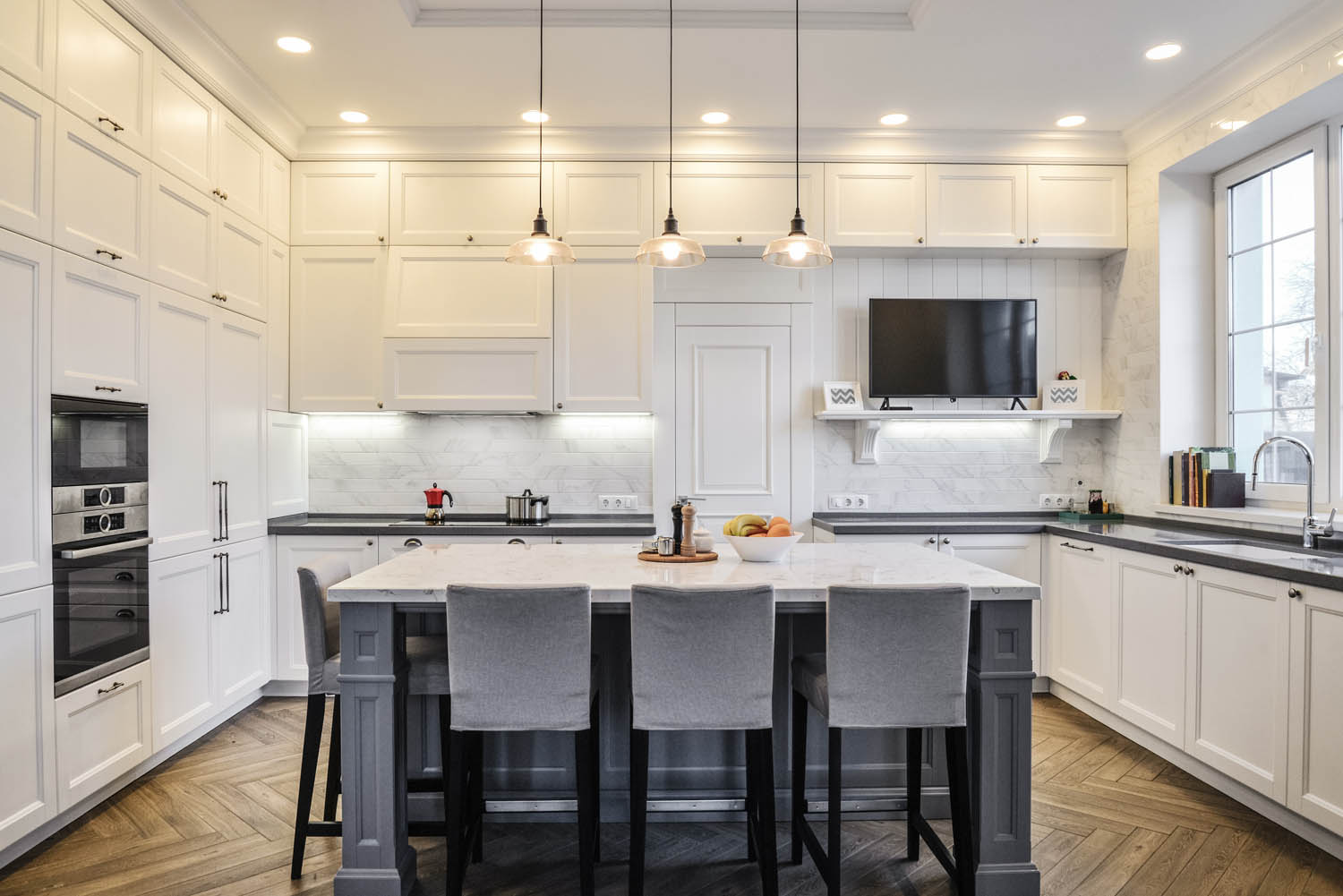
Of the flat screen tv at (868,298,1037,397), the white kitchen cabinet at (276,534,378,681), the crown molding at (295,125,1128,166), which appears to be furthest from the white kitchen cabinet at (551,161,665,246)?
the white kitchen cabinet at (276,534,378,681)

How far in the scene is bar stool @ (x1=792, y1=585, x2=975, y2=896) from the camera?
1953 millimetres

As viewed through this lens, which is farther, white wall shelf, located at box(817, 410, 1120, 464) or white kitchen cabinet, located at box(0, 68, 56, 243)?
white wall shelf, located at box(817, 410, 1120, 464)

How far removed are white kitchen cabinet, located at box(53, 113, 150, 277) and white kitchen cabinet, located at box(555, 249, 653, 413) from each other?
1.88 m

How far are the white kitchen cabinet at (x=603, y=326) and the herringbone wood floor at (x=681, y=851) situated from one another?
227 cm

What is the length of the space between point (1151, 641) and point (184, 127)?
4.60 meters

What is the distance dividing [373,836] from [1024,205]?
4231 mm

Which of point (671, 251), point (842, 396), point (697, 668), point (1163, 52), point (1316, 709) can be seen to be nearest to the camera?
point (697, 668)

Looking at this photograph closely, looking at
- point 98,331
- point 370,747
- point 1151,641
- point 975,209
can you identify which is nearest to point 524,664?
point 370,747

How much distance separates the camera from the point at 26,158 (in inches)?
92.0

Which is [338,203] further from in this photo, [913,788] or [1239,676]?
[1239,676]

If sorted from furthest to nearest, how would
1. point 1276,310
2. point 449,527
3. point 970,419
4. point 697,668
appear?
point 970,419 → point 449,527 → point 1276,310 → point 697,668

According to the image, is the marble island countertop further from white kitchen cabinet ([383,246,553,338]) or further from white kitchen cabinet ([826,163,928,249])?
white kitchen cabinet ([826,163,928,249])

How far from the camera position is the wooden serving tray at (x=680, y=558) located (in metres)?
2.56

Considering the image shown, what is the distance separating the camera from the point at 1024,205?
4.21 m
